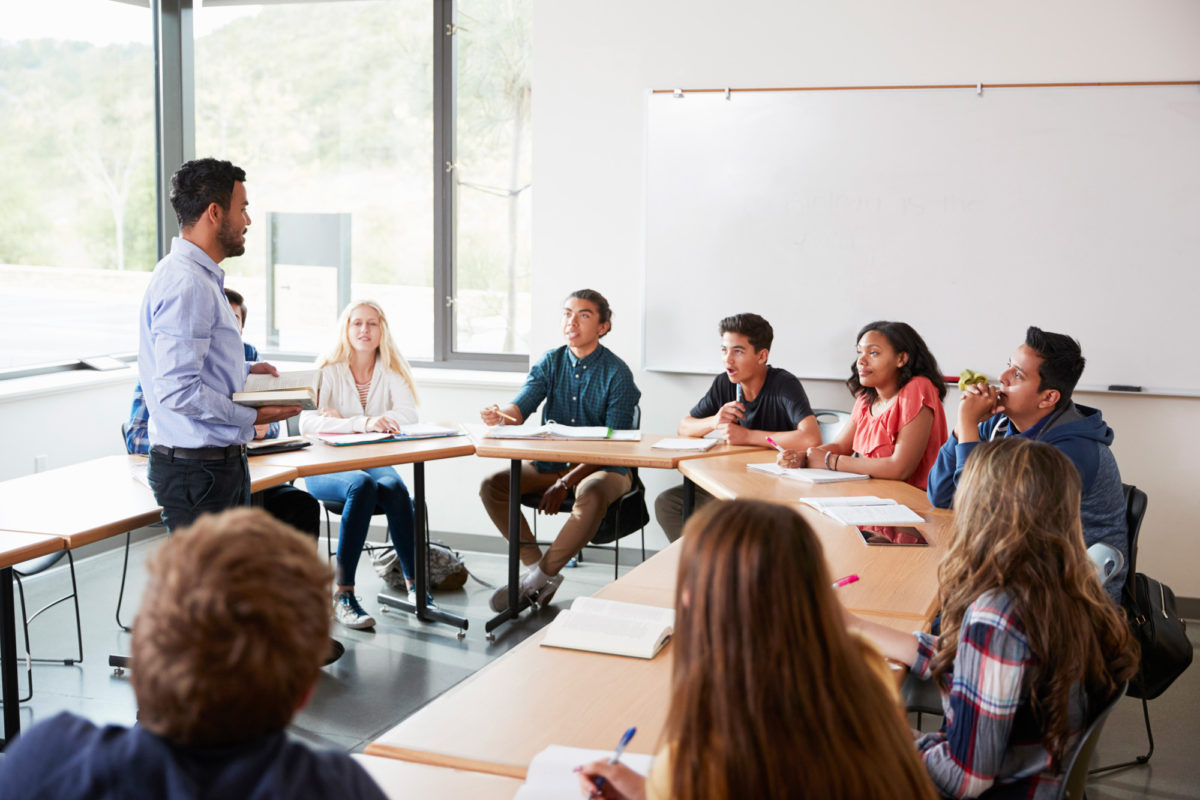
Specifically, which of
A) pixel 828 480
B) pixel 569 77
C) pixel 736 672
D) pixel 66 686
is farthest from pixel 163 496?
pixel 569 77

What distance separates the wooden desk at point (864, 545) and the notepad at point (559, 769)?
402 mm

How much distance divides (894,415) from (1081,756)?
2.16 m

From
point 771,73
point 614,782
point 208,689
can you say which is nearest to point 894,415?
point 771,73

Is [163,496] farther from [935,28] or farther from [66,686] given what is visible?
[935,28]

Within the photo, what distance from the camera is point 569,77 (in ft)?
15.3

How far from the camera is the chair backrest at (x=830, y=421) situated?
13.6 ft

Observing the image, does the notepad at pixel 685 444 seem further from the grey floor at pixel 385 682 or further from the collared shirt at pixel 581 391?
the grey floor at pixel 385 682

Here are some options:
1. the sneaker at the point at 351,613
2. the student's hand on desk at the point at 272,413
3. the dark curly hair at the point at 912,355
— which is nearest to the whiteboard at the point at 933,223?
the dark curly hair at the point at 912,355

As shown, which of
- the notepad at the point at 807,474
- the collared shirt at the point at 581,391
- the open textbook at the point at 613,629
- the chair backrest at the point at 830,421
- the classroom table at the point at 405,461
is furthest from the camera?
the collared shirt at the point at 581,391

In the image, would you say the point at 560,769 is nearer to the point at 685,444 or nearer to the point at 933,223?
the point at 685,444

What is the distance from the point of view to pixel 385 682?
351 centimetres

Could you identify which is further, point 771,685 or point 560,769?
point 560,769

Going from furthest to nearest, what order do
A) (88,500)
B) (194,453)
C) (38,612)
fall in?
(38,612)
(88,500)
(194,453)

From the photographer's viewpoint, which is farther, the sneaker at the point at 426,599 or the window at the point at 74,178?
the window at the point at 74,178
